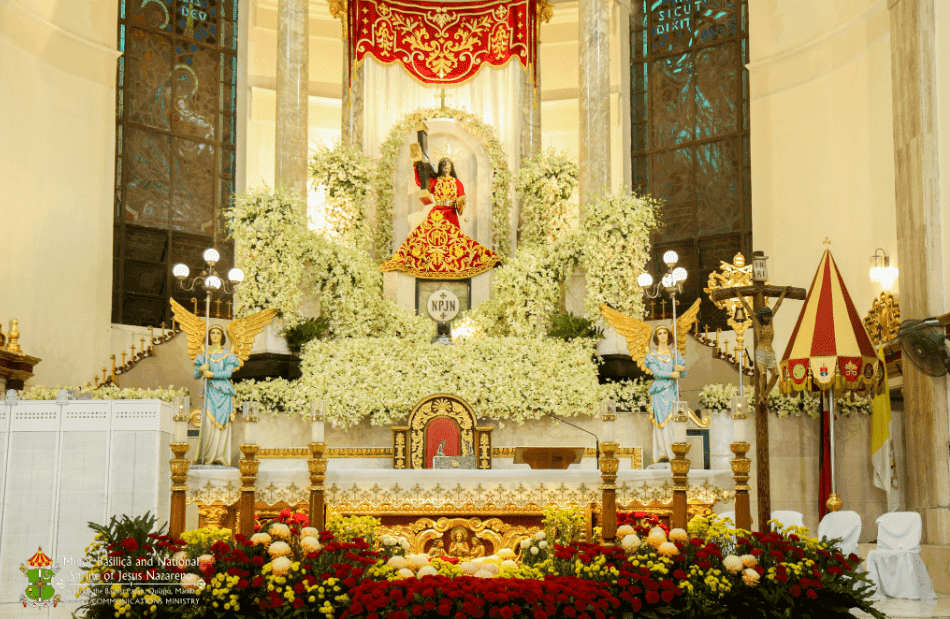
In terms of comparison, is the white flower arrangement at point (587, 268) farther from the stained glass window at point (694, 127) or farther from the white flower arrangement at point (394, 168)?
the stained glass window at point (694, 127)

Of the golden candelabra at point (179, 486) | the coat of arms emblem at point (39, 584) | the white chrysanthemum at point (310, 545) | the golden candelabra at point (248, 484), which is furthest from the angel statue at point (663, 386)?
the coat of arms emblem at point (39, 584)

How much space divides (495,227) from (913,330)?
6.70 metres

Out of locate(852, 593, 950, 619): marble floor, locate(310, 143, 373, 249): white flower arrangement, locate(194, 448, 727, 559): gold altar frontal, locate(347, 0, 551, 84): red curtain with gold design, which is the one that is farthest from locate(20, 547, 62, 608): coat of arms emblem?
locate(347, 0, 551, 84): red curtain with gold design

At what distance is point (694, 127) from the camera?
61.3ft

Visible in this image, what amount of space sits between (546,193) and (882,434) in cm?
610

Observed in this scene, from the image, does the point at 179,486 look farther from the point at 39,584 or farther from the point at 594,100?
the point at 594,100

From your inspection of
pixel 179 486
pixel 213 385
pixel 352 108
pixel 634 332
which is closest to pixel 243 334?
pixel 213 385

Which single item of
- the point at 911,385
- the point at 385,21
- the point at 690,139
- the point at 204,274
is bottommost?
the point at 911,385

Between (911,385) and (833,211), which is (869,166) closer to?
(833,211)

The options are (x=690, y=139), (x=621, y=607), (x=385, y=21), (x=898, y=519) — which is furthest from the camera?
(x=690, y=139)

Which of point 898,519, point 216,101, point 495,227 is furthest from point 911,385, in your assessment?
point 216,101

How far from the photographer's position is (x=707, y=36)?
18734mm

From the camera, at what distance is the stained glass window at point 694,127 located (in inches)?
712

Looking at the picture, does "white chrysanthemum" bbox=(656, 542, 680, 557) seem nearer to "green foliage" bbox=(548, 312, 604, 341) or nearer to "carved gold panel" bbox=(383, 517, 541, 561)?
"carved gold panel" bbox=(383, 517, 541, 561)
